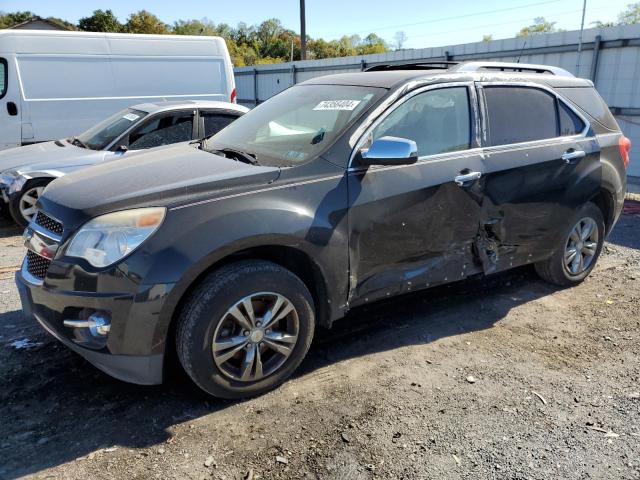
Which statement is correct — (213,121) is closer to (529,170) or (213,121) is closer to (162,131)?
(162,131)

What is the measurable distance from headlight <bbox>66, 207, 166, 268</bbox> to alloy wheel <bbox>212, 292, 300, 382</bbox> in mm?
608

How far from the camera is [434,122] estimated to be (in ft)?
12.2

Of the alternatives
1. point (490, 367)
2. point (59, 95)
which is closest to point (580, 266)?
point (490, 367)

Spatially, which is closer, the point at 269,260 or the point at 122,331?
the point at 122,331

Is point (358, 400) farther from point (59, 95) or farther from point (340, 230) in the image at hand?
point (59, 95)

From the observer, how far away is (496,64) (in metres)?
4.31

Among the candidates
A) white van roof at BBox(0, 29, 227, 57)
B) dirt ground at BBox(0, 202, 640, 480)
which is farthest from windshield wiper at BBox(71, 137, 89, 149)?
dirt ground at BBox(0, 202, 640, 480)

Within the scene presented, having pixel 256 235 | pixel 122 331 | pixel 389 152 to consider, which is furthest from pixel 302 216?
pixel 122 331

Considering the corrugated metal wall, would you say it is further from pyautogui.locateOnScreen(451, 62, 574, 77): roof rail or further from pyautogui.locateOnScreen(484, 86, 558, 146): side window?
pyautogui.locateOnScreen(484, 86, 558, 146): side window

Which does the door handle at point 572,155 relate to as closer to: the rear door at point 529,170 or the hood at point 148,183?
the rear door at point 529,170

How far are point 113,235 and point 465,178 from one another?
7.58 ft

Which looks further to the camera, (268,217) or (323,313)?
(323,313)

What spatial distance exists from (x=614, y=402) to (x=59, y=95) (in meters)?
9.32

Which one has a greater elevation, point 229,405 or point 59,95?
point 59,95
